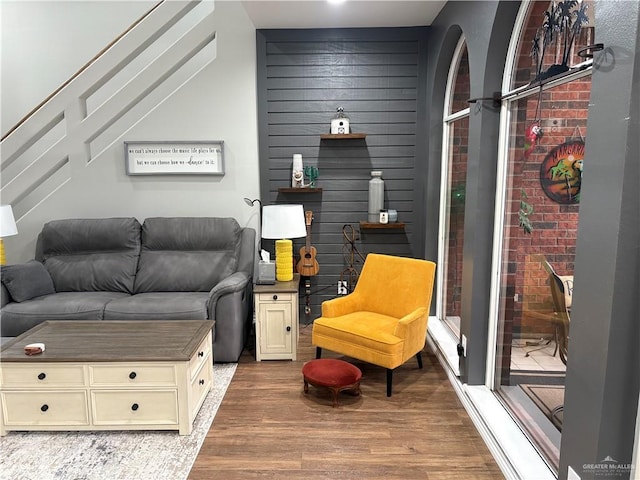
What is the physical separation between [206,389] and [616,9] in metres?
2.87

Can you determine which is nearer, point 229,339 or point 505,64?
point 505,64

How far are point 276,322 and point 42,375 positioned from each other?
160 cm

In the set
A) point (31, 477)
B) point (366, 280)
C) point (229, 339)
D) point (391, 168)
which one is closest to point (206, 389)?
point (229, 339)

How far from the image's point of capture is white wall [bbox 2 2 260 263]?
4.17m

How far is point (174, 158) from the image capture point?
14.0 feet

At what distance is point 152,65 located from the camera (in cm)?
420

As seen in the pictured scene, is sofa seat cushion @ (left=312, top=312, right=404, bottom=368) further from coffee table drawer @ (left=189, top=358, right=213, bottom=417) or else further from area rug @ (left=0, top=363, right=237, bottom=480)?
area rug @ (left=0, top=363, right=237, bottom=480)

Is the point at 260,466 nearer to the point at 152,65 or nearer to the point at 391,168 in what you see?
the point at 391,168

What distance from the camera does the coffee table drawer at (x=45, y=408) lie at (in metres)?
2.55

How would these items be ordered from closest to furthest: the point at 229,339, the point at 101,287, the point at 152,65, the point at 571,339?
1. the point at 571,339
2. the point at 229,339
3. the point at 101,287
4. the point at 152,65

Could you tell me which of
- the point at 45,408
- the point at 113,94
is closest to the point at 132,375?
the point at 45,408

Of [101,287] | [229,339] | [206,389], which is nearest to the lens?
[206,389]

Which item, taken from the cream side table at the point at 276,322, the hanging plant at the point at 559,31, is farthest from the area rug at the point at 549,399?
the cream side table at the point at 276,322

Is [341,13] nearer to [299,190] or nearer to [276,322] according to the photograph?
[299,190]
